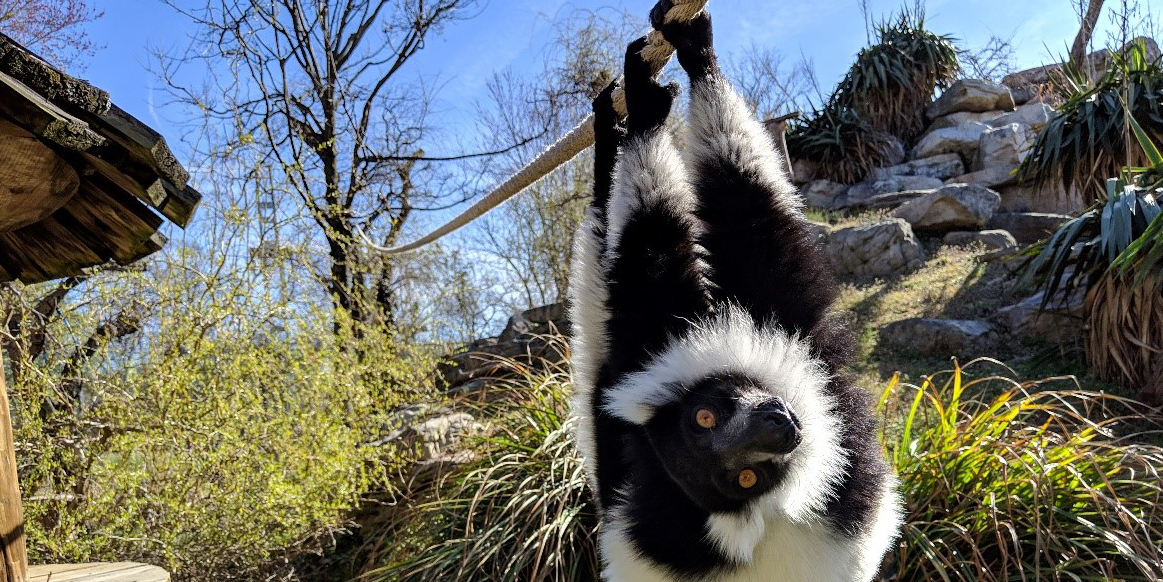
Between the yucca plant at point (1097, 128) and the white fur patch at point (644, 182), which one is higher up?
the white fur patch at point (644, 182)

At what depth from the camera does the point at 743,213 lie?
7.77 feet

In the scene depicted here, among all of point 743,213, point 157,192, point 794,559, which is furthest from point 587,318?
point 157,192

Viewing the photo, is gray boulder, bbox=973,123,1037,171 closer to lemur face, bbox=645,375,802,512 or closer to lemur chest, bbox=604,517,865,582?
A: lemur chest, bbox=604,517,865,582

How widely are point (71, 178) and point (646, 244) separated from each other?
6.06ft

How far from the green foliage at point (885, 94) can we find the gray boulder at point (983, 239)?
451cm

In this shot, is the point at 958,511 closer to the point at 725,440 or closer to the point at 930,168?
the point at 725,440

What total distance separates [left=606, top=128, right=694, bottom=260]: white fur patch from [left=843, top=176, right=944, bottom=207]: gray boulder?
45.5ft

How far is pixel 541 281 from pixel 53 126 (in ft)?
30.8

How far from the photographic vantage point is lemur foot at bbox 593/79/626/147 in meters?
2.53

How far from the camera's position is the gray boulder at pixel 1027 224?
12219mm

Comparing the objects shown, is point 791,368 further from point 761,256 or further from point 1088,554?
point 1088,554

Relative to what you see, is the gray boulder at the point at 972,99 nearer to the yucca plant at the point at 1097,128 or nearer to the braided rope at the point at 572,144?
the yucca plant at the point at 1097,128

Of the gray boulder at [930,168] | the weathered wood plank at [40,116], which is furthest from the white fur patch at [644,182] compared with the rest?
the gray boulder at [930,168]

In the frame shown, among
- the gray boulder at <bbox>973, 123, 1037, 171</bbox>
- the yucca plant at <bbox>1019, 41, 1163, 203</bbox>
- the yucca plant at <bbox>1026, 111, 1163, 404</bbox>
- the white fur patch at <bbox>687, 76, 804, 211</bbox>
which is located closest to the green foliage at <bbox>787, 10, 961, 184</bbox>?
the gray boulder at <bbox>973, 123, 1037, 171</bbox>
